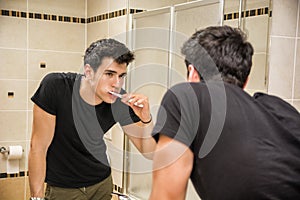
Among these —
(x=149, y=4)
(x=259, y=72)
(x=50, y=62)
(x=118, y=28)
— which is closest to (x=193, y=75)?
(x=259, y=72)

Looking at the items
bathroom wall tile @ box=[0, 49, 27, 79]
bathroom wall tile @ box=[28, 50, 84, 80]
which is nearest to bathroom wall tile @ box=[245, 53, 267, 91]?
bathroom wall tile @ box=[28, 50, 84, 80]

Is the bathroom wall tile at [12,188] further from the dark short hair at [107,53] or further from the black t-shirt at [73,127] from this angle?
the dark short hair at [107,53]

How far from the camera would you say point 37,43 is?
274cm

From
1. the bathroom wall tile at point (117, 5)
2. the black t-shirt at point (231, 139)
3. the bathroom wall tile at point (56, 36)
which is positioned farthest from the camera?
the bathroom wall tile at point (56, 36)

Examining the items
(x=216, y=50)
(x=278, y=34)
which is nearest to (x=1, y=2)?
(x=278, y=34)

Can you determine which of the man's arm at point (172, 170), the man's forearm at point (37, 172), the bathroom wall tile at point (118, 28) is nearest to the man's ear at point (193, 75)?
the man's arm at point (172, 170)

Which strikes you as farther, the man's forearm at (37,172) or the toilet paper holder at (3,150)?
the toilet paper holder at (3,150)

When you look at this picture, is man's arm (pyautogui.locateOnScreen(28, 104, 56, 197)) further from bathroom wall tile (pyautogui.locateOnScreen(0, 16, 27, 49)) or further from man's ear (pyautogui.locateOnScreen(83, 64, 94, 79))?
bathroom wall tile (pyautogui.locateOnScreen(0, 16, 27, 49))

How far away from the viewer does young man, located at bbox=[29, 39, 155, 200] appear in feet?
5.34

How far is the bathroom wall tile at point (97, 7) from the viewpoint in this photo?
2615 millimetres

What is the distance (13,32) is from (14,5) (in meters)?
0.18

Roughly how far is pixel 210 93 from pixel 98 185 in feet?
3.67

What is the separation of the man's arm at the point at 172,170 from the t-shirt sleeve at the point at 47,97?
0.89 metres

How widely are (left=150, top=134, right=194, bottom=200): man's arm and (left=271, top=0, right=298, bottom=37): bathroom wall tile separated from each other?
894 millimetres
